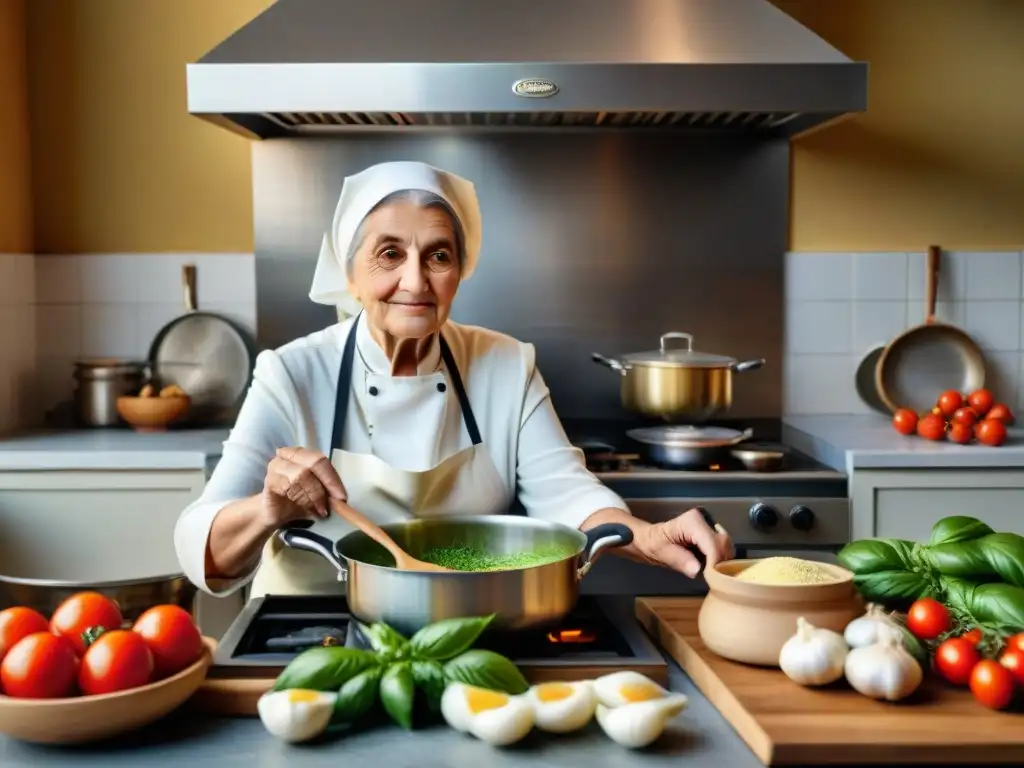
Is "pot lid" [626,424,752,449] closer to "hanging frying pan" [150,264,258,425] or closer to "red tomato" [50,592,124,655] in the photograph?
"hanging frying pan" [150,264,258,425]

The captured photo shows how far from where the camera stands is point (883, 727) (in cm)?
106

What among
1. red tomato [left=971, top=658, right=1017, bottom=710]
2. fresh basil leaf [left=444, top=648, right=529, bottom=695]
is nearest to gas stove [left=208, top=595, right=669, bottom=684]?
fresh basil leaf [left=444, top=648, right=529, bottom=695]

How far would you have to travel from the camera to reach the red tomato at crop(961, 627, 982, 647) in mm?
1183

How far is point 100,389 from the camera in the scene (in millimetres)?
2977

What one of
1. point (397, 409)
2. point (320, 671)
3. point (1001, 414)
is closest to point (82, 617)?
point (320, 671)

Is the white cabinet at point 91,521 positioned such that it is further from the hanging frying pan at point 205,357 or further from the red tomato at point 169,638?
the red tomato at point 169,638

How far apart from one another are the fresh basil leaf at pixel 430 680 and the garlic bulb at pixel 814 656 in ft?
1.16

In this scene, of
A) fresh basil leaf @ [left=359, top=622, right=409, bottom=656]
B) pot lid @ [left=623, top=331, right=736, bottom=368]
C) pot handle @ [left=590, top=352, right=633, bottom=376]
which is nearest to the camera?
fresh basil leaf @ [left=359, top=622, right=409, bottom=656]

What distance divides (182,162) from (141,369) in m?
0.57

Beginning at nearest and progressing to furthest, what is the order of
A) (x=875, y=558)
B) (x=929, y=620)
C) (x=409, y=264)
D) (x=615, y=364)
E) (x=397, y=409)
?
(x=929, y=620) → (x=875, y=558) → (x=409, y=264) → (x=397, y=409) → (x=615, y=364)

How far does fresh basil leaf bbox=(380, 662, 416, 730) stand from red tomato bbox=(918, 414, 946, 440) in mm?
1980

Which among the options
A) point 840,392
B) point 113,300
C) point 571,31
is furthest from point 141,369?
point 840,392

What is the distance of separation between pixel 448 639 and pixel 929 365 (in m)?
2.40

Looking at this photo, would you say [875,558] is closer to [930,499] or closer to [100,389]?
[930,499]
